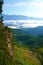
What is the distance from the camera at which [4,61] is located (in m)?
29.3

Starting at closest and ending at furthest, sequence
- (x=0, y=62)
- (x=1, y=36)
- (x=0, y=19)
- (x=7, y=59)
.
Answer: (x=0, y=62)
(x=7, y=59)
(x=1, y=36)
(x=0, y=19)

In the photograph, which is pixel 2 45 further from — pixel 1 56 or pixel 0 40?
pixel 1 56

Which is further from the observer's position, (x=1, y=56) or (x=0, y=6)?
(x=0, y=6)

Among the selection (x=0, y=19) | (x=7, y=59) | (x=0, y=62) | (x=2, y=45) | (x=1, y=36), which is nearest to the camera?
(x=0, y=62)

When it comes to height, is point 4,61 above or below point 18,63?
above

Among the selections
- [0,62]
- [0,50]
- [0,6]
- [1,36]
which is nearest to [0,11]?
[0,6]

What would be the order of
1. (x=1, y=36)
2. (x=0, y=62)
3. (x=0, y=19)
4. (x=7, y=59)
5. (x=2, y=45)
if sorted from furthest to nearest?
(x=0, y=19) → (x=1, y=36) → (x=2, y=45) → (x=7, y=59) → (x=0, y=62)

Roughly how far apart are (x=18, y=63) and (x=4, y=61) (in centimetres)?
619

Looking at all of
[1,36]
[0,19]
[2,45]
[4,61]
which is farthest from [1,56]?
[0,19]

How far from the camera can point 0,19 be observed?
50.1 meters

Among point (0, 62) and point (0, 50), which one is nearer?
point (0, 62)

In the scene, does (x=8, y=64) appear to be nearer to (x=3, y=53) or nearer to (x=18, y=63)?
(x=3, y=53)

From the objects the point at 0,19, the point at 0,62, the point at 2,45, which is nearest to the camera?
the point at 0,62

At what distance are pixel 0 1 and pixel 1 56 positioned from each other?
74.0 ft
